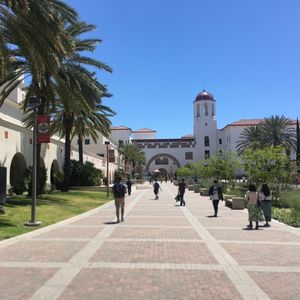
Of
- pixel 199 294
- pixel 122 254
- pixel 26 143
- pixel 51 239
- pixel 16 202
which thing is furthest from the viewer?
pixel 26 143

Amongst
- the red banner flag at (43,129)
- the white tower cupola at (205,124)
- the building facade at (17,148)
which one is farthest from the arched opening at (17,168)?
the white tower cupola at (205,124)

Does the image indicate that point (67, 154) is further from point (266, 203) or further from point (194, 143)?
point (194, 143)

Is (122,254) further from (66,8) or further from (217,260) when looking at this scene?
(66,8)

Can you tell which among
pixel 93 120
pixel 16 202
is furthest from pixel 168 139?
pixel 16 202

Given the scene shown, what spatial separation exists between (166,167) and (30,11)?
128865mm

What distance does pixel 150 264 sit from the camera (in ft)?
29.3

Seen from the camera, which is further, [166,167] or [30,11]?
[166,167]

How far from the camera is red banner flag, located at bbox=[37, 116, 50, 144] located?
16922mm

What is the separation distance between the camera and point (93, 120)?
140ft

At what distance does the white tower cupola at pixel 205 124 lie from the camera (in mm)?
135500

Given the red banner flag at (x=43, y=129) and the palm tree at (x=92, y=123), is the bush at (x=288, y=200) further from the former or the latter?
the palm tree at (x=92, y=123)

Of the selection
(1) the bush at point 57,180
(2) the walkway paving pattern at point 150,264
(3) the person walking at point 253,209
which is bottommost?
(2) the walkway paving pattern at point 150,264

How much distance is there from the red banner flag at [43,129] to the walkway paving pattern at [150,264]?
3.59m

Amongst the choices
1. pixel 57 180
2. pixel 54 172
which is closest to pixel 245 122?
pixel 54 172
